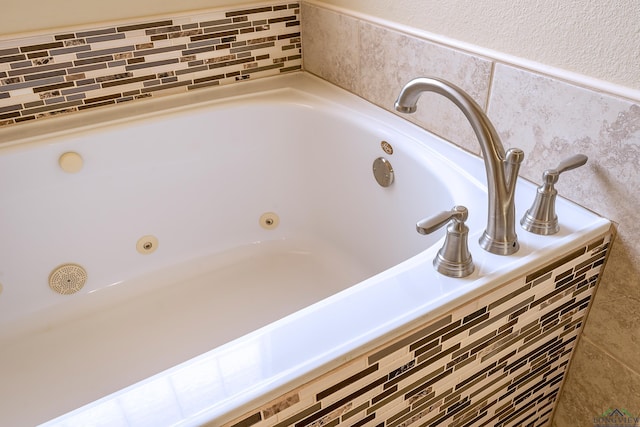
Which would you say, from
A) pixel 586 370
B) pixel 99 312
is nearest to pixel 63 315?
pixel 99 312

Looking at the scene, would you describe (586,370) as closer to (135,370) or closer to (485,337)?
(485,337)

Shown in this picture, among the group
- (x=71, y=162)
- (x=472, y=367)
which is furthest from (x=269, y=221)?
(x=472, y=367)

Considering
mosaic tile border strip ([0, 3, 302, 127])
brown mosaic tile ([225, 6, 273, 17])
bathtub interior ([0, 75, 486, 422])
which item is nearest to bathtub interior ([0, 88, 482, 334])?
bathtub interior ([0, 75, 486, 422])

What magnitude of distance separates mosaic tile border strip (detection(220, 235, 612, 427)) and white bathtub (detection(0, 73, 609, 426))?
0.14 metres

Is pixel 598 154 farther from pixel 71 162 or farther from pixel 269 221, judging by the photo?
pixel 71 162

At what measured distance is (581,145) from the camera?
92cm

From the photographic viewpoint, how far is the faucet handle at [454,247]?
762 millimetres

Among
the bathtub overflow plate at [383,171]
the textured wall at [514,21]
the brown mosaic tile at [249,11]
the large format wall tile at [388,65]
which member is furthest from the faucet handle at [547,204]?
the brown mosaic tile at [249,11]

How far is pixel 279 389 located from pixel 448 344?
0.29 m

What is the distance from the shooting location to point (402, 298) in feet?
2.50

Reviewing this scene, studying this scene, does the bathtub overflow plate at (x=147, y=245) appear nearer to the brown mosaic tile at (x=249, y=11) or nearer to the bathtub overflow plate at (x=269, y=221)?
the bathtub overflow plate at (x=269, y=221)

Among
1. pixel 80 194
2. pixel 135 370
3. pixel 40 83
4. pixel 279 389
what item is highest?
pixel 40 83

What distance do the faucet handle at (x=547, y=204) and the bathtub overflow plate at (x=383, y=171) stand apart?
A: 1.49 ft

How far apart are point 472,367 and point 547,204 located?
0.30 meters
